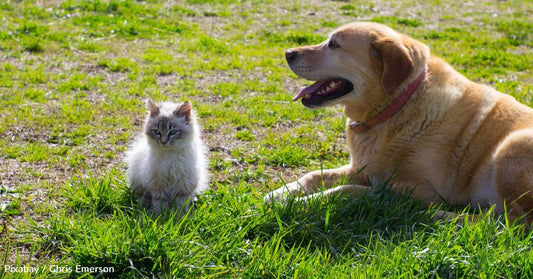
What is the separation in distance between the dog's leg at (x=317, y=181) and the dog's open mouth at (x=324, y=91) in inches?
23.8

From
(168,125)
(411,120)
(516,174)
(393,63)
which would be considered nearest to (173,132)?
(168,125)

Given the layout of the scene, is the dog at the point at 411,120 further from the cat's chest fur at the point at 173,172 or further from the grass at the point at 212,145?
the cat's chest fur at the point at 173,172

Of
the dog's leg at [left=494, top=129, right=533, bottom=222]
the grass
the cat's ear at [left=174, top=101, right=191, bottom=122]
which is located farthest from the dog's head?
the cat's ear at [left=174, top=101, right=191, bottom=122]

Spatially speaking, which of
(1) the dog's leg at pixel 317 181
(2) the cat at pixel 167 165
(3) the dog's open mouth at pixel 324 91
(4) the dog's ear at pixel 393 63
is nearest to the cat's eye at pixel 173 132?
(2) the cat at pixel 167 165

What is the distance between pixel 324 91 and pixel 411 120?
769mm

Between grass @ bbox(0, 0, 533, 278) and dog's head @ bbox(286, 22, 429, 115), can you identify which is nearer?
grass @ bbox(0, 0, 533, 278)

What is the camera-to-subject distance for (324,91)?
437cm

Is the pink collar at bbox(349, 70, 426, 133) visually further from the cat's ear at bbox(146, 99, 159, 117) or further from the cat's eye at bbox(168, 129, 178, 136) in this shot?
the cat's ear at bbox(146, 99, 159, 117)

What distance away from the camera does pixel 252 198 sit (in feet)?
12.6

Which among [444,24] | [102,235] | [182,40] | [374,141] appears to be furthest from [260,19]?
[102,235]

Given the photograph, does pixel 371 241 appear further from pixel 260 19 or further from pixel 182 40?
pixel 260 19

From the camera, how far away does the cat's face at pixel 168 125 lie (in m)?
3.85

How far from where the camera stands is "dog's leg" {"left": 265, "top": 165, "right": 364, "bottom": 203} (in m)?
3.94

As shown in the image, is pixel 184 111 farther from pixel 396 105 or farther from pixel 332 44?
pixel 396 105
